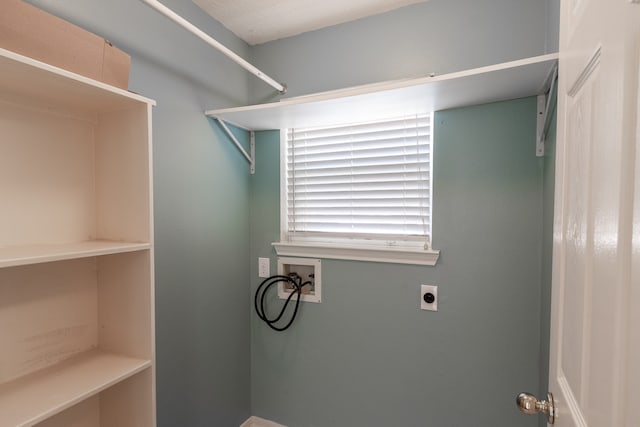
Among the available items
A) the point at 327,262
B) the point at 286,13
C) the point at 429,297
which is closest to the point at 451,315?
the point at 429,297

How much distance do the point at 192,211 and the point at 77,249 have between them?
2.32 feet

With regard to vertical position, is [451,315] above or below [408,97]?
below

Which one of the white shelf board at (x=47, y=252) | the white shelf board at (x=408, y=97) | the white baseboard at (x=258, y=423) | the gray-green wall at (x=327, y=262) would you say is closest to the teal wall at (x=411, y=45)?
the gray-green wall at (x=327, y=262)

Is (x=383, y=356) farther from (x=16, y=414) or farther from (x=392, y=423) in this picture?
(x=16, y=414)

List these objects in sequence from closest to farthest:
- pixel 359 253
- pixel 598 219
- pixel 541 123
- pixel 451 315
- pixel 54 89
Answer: pixel 598 219 → pixel 54 89 → pixel 541 123 → pixel 451 315 → pixel 359 253

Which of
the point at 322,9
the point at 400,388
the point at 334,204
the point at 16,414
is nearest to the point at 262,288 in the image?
the point at 334,204

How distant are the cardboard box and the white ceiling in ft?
2.75

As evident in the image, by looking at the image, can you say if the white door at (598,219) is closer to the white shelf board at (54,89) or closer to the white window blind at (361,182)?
the white window blind at (361,182)

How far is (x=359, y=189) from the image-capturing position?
6.05 feet

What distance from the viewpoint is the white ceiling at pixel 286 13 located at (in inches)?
63.0

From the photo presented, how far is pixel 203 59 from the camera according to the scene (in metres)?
1.67

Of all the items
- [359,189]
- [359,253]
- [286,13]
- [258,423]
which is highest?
[286,13]

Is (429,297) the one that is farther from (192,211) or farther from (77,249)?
(77,249)

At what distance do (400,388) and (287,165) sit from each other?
1.45m
